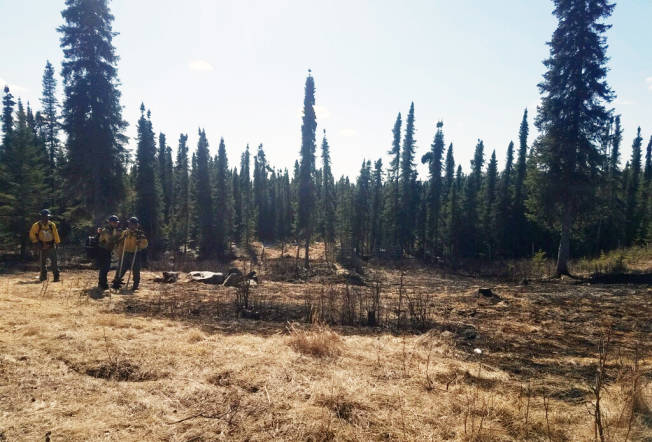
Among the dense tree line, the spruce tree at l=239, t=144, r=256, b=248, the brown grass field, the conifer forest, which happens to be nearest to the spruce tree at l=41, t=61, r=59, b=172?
the dense tree line

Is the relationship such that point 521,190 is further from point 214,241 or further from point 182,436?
point 182,436

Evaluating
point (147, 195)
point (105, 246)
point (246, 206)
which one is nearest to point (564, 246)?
point (105, 246)

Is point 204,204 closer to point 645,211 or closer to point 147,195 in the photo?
point 147,195

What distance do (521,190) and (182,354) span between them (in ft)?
147

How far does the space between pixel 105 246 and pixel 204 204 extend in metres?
29.9

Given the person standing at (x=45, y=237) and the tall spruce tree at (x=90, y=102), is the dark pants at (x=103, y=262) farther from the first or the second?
the tall spruce tree at (x=90, y=102)

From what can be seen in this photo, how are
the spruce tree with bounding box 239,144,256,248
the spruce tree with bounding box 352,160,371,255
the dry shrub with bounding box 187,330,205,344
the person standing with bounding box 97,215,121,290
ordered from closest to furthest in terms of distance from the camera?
the dry shrub with bounding box 187,330,205,344 < the person standing with bounding box 97,215,121,290 < the spruce tree with bounding box 352,160,371,255 < the spruce tree with bounding box 239,144,256,248

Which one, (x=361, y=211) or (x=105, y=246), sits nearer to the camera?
(x=105, y=246)

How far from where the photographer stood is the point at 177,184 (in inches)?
2301

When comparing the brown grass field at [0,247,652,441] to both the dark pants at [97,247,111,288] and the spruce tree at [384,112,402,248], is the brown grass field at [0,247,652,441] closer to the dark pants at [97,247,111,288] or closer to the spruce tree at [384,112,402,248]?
the dark pants at [97,247,111,288]

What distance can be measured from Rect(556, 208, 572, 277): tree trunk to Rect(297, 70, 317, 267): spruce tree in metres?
20.8

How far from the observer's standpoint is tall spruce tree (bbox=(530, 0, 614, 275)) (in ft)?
64.0

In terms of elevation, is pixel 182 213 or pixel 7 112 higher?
pixel 7 112

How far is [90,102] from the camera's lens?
66.4ft
